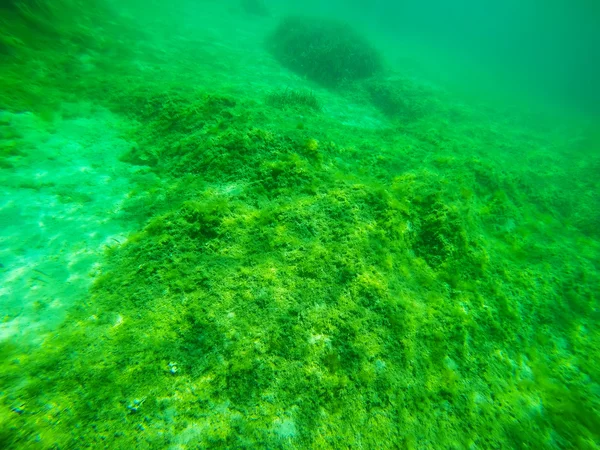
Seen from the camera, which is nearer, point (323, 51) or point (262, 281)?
point (262, 281)

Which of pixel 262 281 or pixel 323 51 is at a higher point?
pixel 323 51

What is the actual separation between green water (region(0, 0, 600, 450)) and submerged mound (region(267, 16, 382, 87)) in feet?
31.0

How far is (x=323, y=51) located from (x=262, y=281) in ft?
56.9

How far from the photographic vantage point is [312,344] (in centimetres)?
308

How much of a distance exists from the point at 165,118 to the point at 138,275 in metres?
4.97

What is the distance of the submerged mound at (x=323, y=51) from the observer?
1568cm

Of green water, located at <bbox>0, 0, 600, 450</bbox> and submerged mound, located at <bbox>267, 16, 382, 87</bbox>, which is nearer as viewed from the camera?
green water, located at <bbox>0, 0, 600, 450</bbox>

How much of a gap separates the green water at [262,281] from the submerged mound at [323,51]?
944cm

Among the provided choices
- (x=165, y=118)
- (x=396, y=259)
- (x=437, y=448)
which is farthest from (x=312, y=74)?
(x=437, y=448)

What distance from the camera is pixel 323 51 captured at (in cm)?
1622

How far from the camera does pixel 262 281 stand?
352 cm

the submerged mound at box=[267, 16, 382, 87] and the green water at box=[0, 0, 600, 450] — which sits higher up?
the submerged mound at box=[267, 16, 382, 87]

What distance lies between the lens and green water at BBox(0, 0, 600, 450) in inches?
104

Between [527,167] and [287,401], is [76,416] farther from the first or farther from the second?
[527,167]
